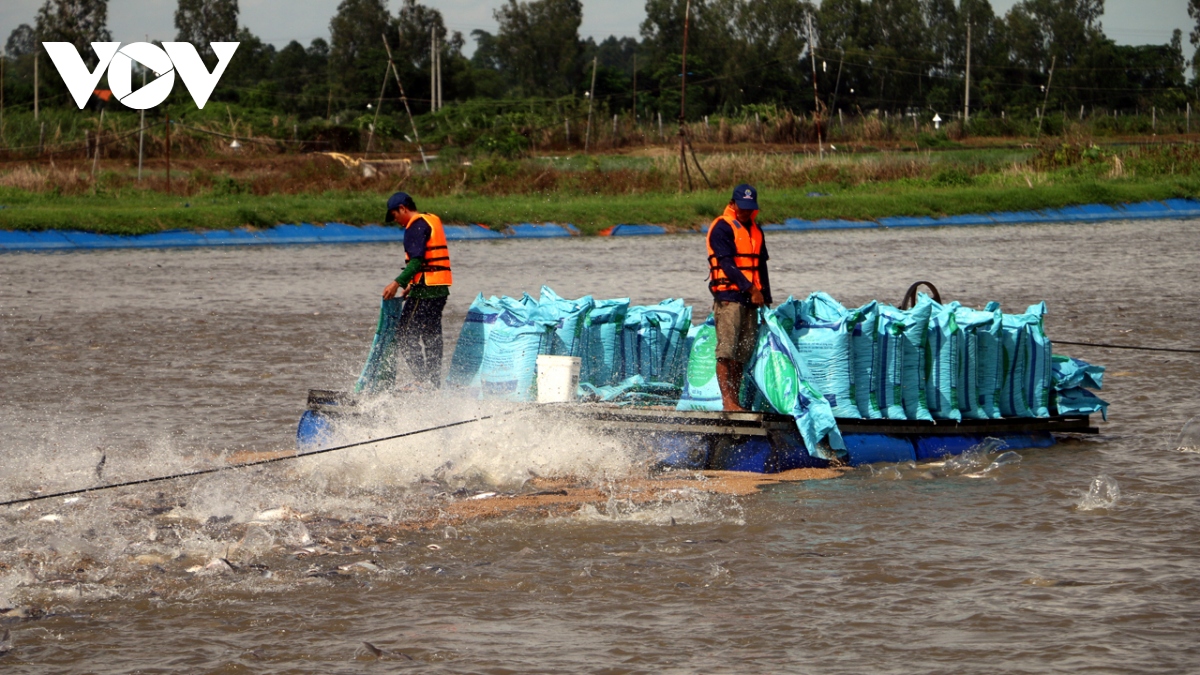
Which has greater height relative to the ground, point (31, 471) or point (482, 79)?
point (482, 79)

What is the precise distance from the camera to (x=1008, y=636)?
19.6 feet

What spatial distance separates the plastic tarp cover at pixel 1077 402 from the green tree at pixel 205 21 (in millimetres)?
83610

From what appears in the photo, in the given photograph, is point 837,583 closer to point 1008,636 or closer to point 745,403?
point 1008,636

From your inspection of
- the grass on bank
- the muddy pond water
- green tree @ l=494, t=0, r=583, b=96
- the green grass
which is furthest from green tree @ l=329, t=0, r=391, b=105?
the muddy pond water

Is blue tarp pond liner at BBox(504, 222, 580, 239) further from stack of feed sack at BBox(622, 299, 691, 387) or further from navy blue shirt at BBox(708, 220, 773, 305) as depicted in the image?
navy blue shirt at BBox(708, 220, 773, 305)

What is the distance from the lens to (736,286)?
9.09 metres

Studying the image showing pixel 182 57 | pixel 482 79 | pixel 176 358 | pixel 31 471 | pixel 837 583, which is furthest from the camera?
pixel 482 79

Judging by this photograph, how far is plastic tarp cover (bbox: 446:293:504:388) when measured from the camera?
9.84 m

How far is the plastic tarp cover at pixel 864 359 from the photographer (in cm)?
930

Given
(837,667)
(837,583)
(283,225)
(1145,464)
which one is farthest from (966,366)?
(283,225)

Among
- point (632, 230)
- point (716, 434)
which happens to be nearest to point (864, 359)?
point (716, 434)

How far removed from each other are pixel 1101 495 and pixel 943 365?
156 centimetres

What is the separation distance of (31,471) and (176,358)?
491cm

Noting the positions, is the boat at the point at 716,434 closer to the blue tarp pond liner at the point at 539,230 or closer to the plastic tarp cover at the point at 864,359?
the plastic tarp cover at the point at 864,359
